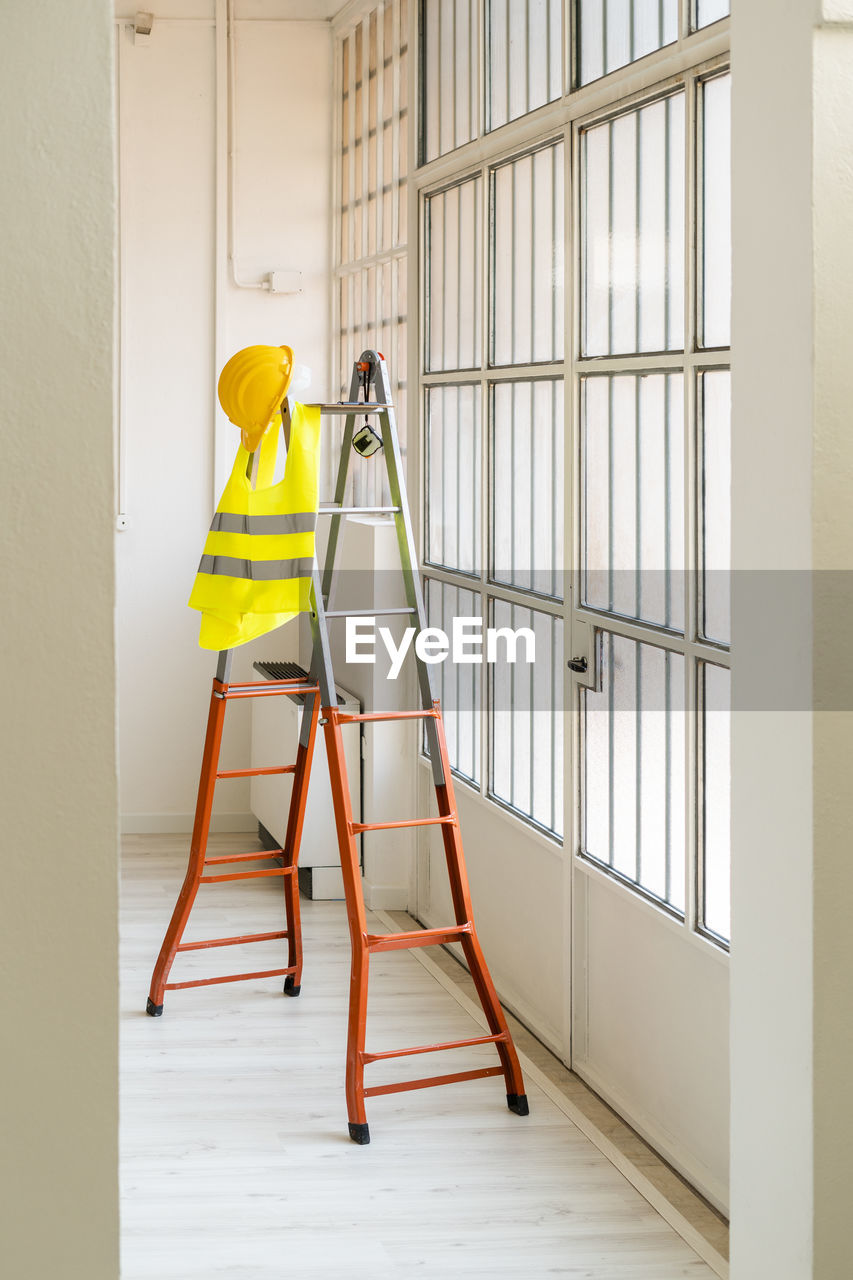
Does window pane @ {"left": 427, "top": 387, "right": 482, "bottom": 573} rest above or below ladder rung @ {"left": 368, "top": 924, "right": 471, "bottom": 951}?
above

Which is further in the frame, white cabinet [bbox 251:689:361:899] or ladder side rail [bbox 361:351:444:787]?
white cabinet [bbox 251:689:361:899]

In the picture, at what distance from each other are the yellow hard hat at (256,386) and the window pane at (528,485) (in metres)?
0.67

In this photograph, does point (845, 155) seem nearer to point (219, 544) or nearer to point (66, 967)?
point (66, 967)

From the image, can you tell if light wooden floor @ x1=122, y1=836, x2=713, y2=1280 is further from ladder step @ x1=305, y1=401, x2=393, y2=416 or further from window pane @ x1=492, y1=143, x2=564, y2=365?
window pane @ x1=492, y1=143, x2=564, y2=365

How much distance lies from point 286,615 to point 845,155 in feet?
6.56

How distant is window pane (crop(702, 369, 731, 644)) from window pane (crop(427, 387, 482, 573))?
1398 mm

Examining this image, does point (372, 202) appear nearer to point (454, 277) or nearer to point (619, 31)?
point (454, 277)

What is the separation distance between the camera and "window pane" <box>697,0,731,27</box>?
2.50 m

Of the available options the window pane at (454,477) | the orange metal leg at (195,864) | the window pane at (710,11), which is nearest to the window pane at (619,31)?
the window pane at (710,11)

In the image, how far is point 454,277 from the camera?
4.21 meters

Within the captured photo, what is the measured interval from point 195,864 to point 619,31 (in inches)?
87.2

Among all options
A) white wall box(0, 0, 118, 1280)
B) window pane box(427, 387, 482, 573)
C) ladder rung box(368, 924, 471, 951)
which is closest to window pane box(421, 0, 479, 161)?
window pane box(427, 387, 482, 573)

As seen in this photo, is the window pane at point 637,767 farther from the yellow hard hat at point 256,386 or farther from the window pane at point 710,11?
the window pane at point 710,11

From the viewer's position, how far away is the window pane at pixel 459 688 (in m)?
4.06
